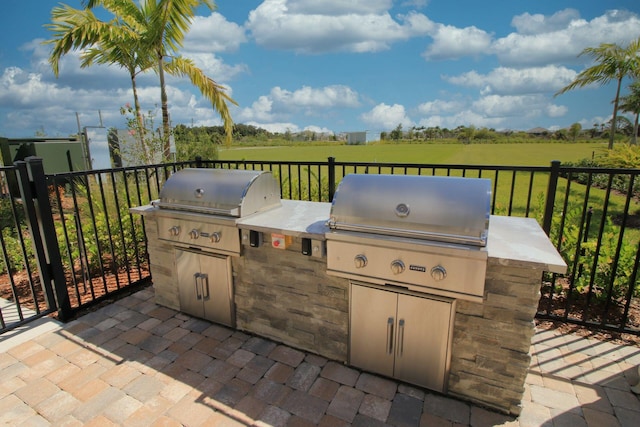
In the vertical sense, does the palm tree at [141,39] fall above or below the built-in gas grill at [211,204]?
above

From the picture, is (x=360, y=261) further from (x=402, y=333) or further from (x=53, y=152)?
(x=53, y=152)

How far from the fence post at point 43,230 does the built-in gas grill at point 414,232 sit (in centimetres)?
238

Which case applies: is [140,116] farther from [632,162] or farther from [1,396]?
[632,162]

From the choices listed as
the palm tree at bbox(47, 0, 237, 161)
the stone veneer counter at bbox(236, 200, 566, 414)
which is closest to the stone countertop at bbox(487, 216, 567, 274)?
the stone veneer counter at bbox(236, 200, 566, 414)

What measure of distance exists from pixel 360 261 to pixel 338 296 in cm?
45

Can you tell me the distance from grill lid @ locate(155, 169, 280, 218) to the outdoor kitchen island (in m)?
0.11

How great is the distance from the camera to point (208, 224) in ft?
8.41

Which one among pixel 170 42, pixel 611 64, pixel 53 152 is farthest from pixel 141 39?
pixel 611 64

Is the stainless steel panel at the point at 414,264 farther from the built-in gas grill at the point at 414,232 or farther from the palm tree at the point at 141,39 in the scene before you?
the palm tree at the point at 141,39

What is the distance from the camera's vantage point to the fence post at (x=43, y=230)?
274 centimetres

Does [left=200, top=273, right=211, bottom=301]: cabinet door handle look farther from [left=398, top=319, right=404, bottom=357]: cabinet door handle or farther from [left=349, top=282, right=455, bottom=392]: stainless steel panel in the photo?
[left=398, top=319, right=404, bottom=357]: cabinet door handle

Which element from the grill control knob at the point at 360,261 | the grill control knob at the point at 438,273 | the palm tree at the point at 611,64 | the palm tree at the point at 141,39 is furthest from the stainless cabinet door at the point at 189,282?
the palm tree at the point at 611,64

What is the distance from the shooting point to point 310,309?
244 centimetres

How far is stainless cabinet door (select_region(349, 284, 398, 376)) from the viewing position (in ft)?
6.86
